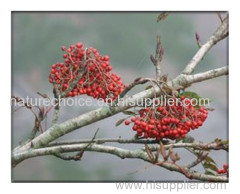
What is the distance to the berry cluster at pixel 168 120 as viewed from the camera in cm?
194

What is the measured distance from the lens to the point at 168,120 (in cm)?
193

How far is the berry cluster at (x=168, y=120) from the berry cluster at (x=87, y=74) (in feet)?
0.84

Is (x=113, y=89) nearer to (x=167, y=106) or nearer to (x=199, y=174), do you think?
(x=167, y=106)

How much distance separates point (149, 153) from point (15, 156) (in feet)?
2.57

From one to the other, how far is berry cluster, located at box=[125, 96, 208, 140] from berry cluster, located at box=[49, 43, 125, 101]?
0.84 feet

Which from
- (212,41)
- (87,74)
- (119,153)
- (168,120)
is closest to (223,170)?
(168,120)

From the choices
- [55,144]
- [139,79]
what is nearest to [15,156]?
[55,144]

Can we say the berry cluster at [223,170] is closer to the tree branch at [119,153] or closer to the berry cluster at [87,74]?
the tree branch at [119,153]

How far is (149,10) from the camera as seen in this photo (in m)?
2.62

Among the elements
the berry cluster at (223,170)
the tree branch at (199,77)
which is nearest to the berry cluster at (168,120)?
the tree branch at (199,77)

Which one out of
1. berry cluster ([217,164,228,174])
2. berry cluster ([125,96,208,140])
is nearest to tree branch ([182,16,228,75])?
berry cluster ([125,96,208,140])

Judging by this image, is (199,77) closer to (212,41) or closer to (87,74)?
(212,41)

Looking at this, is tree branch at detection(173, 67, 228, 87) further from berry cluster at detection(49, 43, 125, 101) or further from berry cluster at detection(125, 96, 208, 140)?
berry cluster at detection(49, 43, 125, 101)

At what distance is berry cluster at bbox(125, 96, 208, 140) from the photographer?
1936 mm
